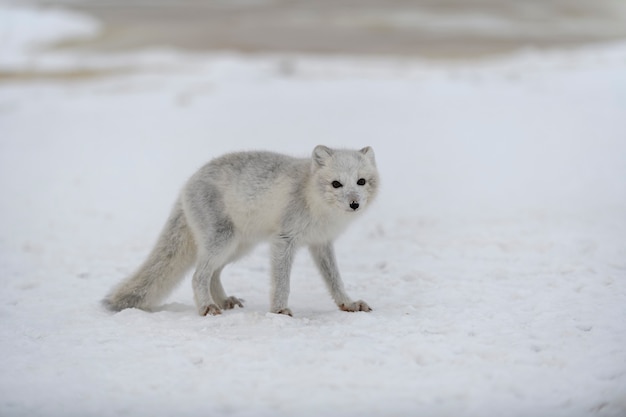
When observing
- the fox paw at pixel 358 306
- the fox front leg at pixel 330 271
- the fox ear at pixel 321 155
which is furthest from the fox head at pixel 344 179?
the fox paw at pixel 358 306

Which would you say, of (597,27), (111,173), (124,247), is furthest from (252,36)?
(124,247)

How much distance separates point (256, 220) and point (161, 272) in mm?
816

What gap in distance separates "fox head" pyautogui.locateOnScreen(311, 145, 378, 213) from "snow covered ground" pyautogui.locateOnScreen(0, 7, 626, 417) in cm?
75

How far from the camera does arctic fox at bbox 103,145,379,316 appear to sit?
14.9ft

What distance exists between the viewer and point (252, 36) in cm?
2047

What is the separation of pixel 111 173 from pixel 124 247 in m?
3.51

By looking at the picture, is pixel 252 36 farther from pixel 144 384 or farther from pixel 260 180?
pixel 144 384

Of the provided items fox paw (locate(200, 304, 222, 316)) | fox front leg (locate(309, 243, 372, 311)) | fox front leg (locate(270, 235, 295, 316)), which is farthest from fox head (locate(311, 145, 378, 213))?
fox paw (locate(200, 304, 222, 316))

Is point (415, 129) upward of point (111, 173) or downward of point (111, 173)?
upward

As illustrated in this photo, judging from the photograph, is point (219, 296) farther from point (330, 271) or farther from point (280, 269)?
point (330, 271)

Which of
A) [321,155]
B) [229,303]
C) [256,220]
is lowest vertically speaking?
[229,303]

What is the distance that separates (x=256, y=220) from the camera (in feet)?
15.5

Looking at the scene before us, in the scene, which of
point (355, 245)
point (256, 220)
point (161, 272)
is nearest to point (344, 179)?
point (256, 220)

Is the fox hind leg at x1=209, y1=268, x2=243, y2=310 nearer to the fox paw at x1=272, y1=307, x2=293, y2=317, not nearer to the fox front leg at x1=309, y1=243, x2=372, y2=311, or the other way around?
the fox paw at x1=272, y1=307, x2=293, y2=317
